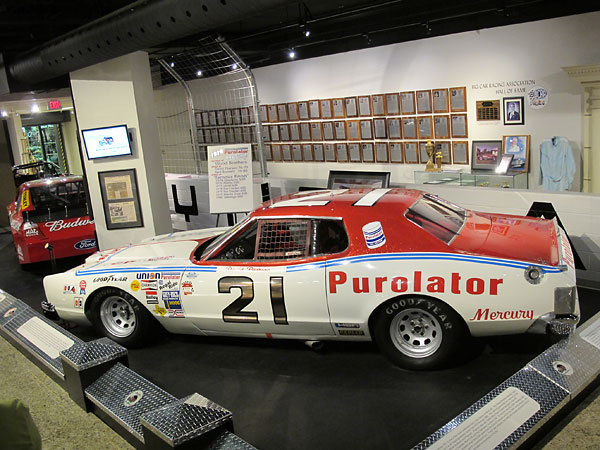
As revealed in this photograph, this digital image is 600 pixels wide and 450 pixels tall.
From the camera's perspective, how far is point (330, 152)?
11.7 m

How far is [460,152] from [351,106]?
2.46 metres

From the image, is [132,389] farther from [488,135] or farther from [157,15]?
[488,135]

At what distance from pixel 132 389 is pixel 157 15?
12.8 feet

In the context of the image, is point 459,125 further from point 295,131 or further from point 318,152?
point 295,131

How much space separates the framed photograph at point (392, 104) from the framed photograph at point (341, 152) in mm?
1250

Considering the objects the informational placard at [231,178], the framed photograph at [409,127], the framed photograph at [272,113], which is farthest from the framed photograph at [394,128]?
the informational placard at [231,178]

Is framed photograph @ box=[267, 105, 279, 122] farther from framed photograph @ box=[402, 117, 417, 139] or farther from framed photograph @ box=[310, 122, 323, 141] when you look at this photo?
framed photograph @ box=[402, 117, 417, 139]

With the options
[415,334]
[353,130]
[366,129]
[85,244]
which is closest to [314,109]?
[353,130]

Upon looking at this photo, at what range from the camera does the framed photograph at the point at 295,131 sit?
12.1 meters

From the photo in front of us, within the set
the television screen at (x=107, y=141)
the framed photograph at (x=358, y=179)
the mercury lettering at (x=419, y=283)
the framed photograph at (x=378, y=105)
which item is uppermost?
the framed photograph at (x=378, y=105)

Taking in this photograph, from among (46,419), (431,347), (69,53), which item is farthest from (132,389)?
(69,53)

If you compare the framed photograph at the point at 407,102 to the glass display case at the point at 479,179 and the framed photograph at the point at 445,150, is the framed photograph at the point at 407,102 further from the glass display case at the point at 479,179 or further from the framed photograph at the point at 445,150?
the glass display case at the point at 479,179

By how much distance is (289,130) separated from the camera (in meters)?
12.3

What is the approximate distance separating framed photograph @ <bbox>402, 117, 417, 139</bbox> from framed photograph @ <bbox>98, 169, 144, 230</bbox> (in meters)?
4.78
